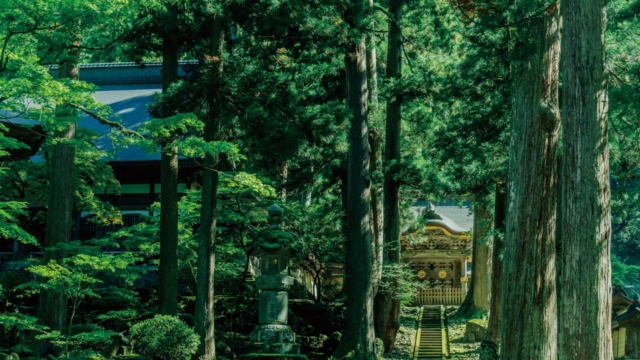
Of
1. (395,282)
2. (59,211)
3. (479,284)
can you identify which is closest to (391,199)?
(395,282)

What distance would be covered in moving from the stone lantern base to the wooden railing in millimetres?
19654

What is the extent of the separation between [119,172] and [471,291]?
42.0 ft

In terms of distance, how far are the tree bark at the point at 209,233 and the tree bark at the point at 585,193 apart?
826 centimetres

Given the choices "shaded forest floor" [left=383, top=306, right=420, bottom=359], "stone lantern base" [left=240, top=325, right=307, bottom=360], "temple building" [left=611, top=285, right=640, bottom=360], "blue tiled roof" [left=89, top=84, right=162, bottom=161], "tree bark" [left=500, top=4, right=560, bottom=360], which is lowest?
"shaded forest floor" [left=383, top=306, right=420, bottom=359]

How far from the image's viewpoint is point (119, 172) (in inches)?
992

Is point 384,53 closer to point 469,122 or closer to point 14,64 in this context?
point 469,122

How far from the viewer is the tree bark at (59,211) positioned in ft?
53.1

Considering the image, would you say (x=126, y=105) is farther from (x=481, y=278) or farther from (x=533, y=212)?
(x=533, y=212)

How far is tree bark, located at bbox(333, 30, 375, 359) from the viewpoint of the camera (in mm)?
18781

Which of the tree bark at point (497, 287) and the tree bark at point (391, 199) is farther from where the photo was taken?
the tree bark at point (391, 199)

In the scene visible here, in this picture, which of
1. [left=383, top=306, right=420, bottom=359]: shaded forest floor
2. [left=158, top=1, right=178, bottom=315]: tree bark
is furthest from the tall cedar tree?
[left=158, top=1, right=178, bottom=315]: tree bark

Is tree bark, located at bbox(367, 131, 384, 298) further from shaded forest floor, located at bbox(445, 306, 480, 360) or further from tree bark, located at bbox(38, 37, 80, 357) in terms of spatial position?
tree bark, located at bbox(38, 37, 80, 357)

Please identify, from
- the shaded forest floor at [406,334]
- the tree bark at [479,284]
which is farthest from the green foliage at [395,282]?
the tree bark at [479,284]

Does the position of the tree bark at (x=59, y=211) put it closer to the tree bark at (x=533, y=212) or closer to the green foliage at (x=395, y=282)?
the tree bark at (x=533, y=212)
